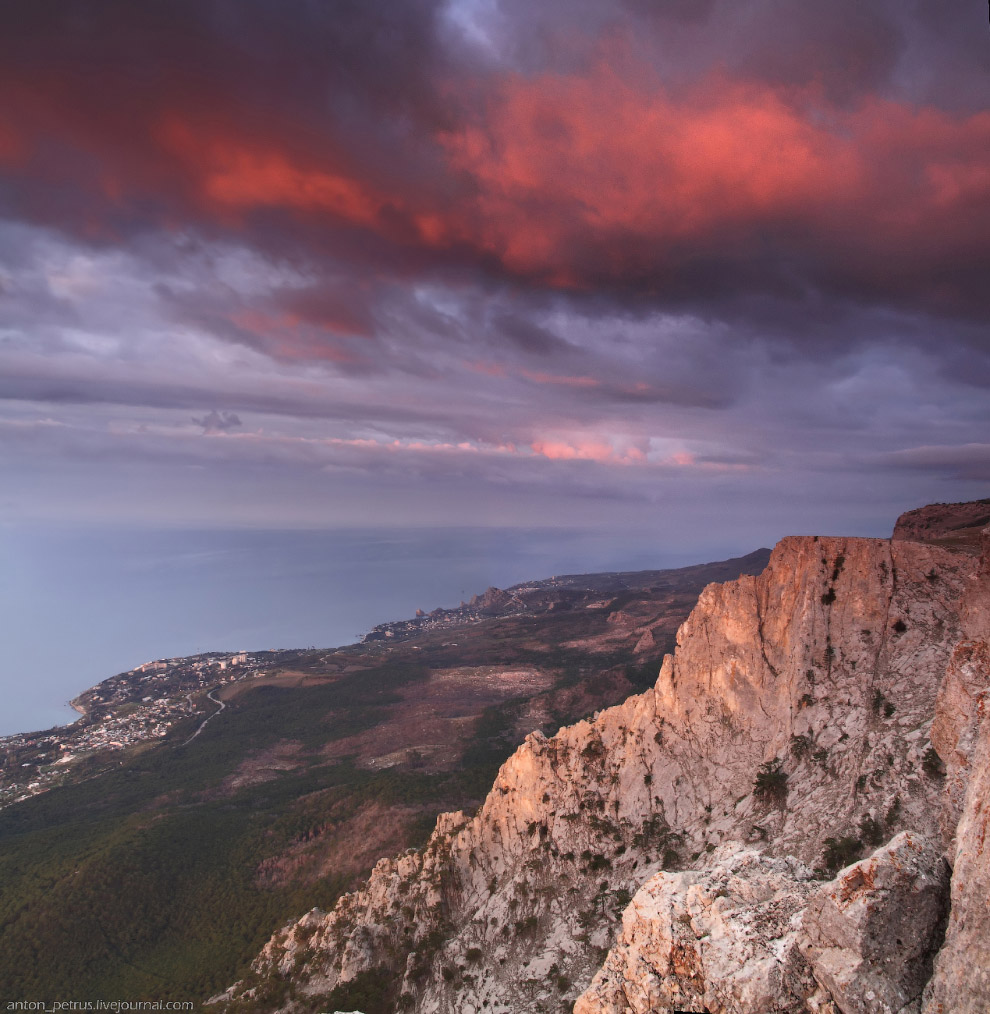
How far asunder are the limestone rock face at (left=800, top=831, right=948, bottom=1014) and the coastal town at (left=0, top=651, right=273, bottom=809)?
5833 inches

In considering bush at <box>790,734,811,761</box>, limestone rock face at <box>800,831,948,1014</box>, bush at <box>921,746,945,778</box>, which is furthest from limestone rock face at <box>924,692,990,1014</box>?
bush at <box>790,734,811,761</box>

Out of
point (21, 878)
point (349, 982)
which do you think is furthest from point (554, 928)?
point (21, 878)

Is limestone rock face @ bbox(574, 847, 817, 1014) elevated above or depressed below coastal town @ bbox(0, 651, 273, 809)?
above

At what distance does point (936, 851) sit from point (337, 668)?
654ft

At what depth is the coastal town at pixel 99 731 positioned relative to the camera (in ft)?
397

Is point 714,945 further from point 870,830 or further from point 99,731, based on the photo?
point 99,731

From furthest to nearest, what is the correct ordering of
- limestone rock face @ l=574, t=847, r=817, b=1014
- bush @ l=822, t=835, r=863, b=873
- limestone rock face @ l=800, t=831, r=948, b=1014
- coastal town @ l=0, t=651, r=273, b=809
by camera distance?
coastal town @ l=0, t=651, r=273, b=809 → bush @ l=822, t=835, r=863, b=873 → limestone rock face @ l=574, t=847, r=817, b=1014 → limestone rock face @ l=800, t=831, r=948, b=1014

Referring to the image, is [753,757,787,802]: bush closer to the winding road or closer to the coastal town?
the coastal town

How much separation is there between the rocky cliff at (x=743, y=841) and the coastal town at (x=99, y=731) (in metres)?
112

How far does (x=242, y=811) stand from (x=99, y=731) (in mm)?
86613

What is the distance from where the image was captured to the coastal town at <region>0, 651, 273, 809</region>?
4766 inches

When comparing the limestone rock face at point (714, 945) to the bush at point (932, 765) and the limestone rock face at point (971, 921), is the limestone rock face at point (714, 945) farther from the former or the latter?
the bush at point (932, 765)

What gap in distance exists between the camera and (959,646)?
2017 centimetres

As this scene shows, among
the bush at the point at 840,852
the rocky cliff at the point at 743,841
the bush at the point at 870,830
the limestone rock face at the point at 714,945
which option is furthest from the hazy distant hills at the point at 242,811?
the bush at the point at 870,830
